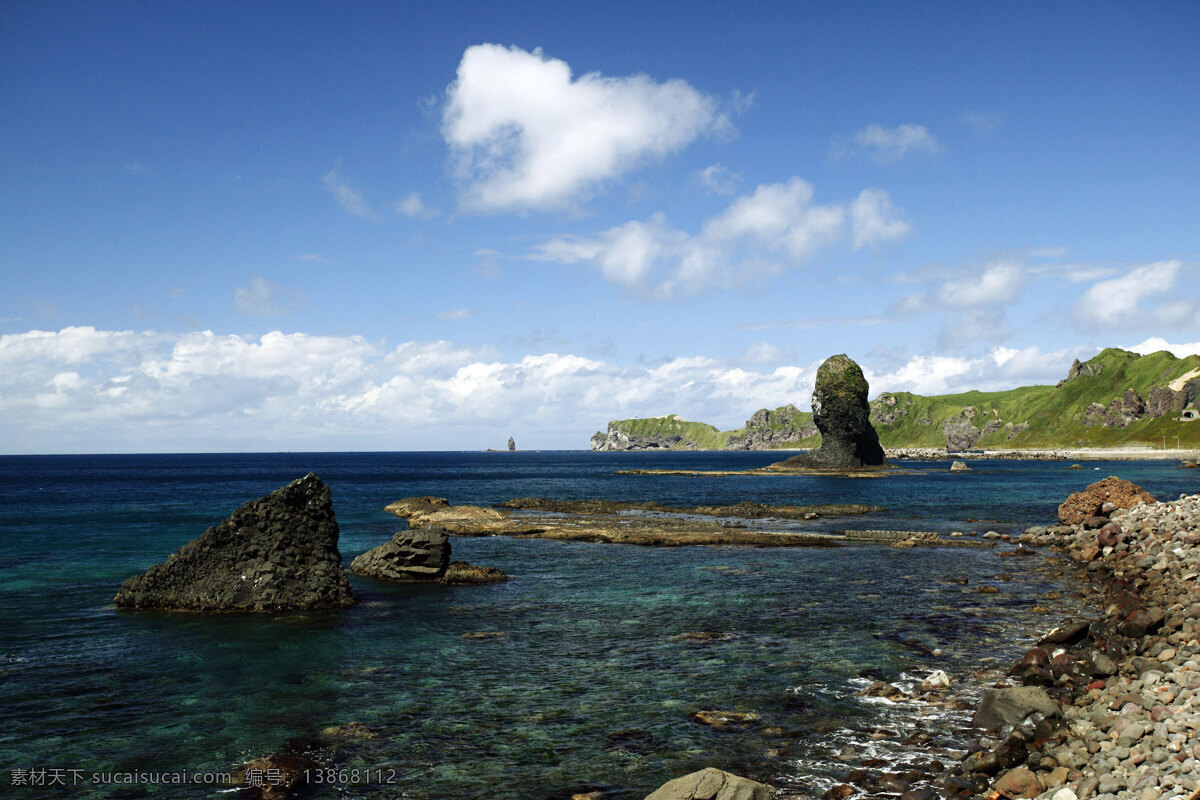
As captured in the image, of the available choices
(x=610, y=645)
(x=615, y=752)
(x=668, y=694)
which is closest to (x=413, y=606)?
(x=610, y=645)

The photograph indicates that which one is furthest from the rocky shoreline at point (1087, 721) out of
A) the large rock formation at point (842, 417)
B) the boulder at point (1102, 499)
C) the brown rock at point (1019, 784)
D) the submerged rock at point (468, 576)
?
the large rock formation at point (842, 417)

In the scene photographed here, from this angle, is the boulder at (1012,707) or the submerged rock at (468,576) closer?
the boulder at (1012,707)

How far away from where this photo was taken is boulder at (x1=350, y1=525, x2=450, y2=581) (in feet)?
126

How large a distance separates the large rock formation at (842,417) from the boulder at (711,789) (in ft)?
550

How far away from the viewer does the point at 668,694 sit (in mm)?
18953

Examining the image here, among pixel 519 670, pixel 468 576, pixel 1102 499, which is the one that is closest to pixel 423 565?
pixel 468 576

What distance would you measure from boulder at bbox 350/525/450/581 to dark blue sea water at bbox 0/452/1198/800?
1.67 m

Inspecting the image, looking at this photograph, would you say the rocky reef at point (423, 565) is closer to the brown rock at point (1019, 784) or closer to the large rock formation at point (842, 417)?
the brown rock at point (1019, 784)

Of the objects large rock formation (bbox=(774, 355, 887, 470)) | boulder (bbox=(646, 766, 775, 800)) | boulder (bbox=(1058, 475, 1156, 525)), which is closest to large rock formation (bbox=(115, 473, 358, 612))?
boulder (bbox=(646, 766, 775, 800))

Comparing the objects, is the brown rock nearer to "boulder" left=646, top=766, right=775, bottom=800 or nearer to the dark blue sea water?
the dark blue sea water

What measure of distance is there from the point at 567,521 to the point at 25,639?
1784 inches

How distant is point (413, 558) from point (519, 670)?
19269 mm

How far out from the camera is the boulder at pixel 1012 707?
51.4 feet

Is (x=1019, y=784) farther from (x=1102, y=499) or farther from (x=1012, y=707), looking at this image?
(x=1102, y=499)
